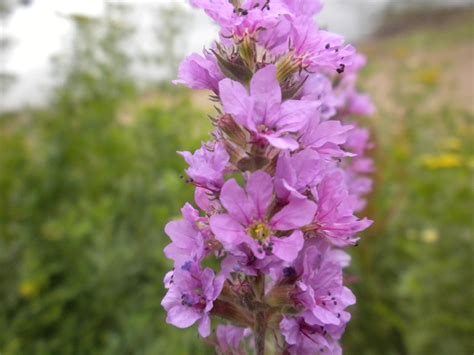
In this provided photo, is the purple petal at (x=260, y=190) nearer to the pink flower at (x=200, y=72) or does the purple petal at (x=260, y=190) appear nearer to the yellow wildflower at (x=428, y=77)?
the pink flower at (x=200, y=72)

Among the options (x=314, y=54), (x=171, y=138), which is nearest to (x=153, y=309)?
(x=171, y=138)

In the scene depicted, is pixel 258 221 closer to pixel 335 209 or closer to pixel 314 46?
pixel 335 209

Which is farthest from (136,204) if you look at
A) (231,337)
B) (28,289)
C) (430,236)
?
(231,337)

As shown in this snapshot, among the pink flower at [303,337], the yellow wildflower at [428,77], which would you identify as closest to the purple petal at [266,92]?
the pink flower at [303,337]

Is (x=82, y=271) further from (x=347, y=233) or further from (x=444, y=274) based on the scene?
(x=347, y=233)

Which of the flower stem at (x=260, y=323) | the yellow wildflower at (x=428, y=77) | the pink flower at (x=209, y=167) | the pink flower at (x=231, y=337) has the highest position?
the pink flower at (x=209, y=167)

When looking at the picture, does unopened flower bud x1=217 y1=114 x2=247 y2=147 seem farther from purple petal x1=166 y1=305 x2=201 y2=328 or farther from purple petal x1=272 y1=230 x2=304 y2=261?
purple petal x1=166 y1=305 x2=201 y2=328

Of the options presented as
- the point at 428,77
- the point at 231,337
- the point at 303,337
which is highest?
the point at 303,337
